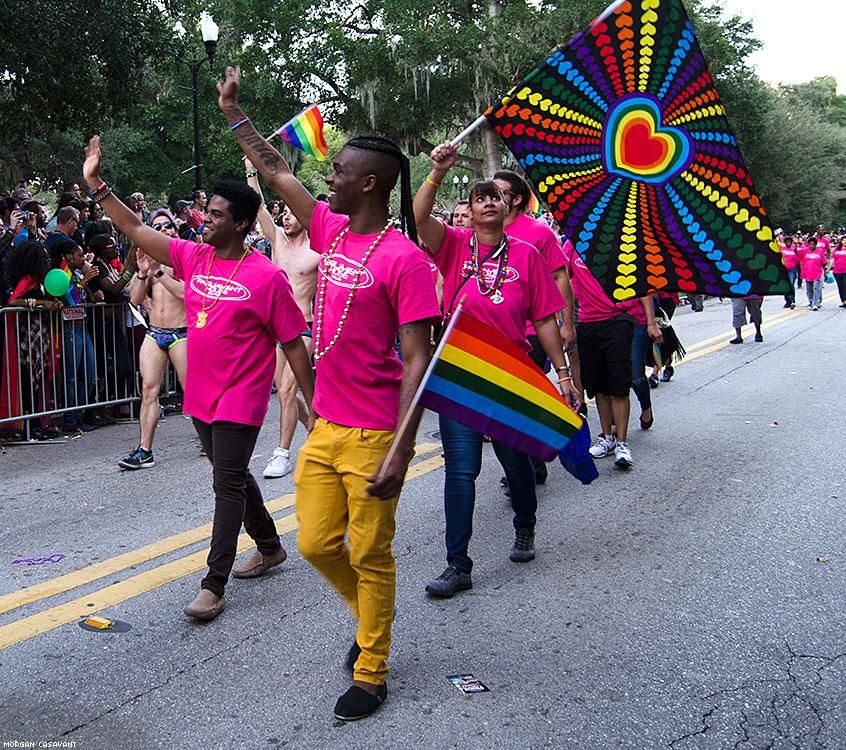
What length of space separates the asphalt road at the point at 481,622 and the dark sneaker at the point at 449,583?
0.06 meters

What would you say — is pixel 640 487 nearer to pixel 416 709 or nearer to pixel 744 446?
pixel 744 446

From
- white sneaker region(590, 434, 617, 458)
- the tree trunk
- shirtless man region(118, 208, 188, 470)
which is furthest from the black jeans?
the tree trunk

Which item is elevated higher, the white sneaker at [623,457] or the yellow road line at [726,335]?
the white sneaker at [623,457]

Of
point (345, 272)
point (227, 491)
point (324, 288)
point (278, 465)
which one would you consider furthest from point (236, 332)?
point (278, 465)

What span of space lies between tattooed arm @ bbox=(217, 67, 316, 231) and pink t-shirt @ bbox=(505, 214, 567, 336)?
2.24m

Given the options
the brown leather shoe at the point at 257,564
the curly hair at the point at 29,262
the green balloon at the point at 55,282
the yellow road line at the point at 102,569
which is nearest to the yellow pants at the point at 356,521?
the brown leather shoe at the point at 257,564

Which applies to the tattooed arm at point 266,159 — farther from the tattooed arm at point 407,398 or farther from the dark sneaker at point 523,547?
the dark sneaker at point 523,547

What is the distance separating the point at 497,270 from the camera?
16.7 feet

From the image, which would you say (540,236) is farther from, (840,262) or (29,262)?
(840,262)

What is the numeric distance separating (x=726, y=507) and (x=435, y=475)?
1.98 metres

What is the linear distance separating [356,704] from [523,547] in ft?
6.38

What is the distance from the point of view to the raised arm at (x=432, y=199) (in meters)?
4.12

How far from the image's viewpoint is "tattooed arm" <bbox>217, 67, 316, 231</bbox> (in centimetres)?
386

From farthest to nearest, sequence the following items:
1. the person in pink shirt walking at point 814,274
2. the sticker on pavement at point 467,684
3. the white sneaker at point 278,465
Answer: the person in pink shirt walking at point 814,274
the white sneaker at point 278,465
the sticker on pavement at point 467,684
